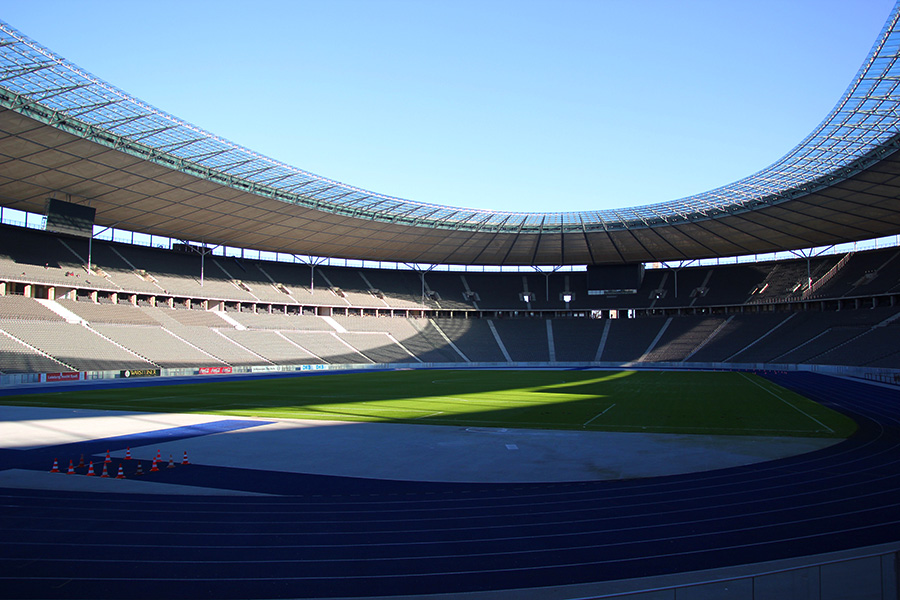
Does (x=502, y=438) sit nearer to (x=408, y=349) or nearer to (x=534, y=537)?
(x=534, y=537)

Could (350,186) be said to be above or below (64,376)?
above

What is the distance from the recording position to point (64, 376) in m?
40.3

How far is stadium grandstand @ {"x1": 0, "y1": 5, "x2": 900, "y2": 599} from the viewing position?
116 ft

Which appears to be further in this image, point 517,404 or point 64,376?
point 64,376

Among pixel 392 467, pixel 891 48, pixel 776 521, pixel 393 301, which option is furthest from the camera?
pixel 393 301

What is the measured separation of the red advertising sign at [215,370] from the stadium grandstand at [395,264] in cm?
30

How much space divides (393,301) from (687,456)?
65.4 m

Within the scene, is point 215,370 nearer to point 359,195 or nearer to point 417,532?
point 359,195

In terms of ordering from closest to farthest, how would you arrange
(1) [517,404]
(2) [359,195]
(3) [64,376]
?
1. (1) [517,404]
2. (3) [64,376]
3. (2) [359,195]

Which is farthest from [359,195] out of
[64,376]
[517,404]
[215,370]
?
[517,404]

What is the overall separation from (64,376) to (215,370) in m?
11.9

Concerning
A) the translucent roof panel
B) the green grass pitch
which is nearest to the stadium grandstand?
the translucent roof panel

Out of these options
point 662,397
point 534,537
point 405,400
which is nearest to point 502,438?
point 534,537

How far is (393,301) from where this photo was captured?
78250mm
